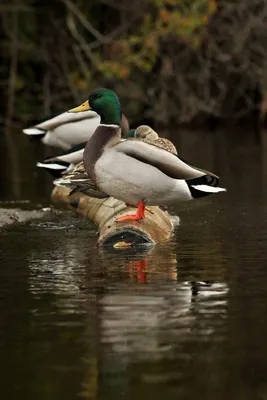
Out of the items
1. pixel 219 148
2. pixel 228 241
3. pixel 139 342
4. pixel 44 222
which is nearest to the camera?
pixel 139 342

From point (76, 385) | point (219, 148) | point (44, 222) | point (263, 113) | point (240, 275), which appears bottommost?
point (76, 385)

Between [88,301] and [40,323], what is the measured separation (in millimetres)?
671

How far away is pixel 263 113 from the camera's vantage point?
31.8 meters

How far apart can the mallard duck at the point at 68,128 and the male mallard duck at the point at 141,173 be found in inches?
187

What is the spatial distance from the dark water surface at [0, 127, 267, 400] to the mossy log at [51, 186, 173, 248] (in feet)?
0.40

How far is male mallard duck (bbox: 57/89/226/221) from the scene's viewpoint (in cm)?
1048

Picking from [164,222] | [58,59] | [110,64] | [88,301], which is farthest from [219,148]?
[88,301]

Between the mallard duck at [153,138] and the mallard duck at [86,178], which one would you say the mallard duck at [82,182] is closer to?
the mallard duck at [86,178]

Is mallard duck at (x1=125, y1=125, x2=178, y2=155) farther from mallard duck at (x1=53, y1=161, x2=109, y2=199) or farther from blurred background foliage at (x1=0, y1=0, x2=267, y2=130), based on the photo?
blurred background foliage at (x1=0, y1=0, x2=267, y2=130)

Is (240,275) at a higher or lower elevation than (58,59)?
lower

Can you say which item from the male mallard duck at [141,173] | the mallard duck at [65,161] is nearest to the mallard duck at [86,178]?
the male mallard duck at [141,173]

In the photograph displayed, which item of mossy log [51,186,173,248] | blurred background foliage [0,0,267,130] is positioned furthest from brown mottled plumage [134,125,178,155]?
blurred background foliage [0,0,267,130]

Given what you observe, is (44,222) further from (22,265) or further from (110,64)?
(110,64)

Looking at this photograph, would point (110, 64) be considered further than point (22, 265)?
Yes
